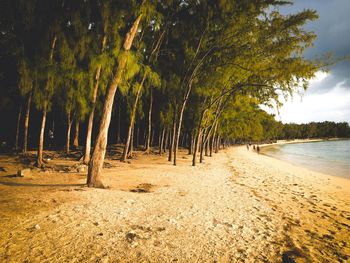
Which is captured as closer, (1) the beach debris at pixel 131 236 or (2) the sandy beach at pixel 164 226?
(2) the sandy beach at pixel 164 226

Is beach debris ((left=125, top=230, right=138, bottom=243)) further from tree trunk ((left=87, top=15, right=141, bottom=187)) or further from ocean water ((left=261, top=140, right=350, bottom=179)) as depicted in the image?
ocean water ((left=261, top=140, right=350, bottom=179))

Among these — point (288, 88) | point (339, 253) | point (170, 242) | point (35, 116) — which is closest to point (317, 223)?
point (339, 253)

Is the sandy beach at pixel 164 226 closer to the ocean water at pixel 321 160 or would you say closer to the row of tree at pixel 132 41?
the row of tree at pixel 132 41

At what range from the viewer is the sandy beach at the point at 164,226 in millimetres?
4098

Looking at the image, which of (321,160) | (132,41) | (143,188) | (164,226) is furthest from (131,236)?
(321,160)

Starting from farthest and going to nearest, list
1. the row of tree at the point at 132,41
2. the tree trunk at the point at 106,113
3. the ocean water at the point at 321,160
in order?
the ocean water at the point at 321,160
the row of tree at the point at 132,41
the tree trunk at the point at 106,113

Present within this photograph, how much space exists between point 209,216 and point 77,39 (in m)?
12.4

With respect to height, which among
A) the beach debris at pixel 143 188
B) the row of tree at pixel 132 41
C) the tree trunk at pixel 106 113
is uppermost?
the row of tree at pixel 132 41

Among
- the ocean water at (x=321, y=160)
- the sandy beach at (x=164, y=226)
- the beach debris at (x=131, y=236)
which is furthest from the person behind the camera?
the ocean water at (x=321, y=160)

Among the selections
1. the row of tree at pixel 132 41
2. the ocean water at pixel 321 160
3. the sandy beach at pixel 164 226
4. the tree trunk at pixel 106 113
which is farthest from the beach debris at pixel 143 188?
the ocean water at pixel 321 160

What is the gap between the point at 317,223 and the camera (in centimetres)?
623

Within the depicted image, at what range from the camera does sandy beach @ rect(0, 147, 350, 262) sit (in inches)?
161

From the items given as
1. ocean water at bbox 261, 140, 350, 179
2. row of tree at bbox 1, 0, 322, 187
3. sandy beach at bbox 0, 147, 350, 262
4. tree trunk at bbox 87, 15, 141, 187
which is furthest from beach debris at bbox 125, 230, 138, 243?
ocean water at bbox 261, 140, 350, 179

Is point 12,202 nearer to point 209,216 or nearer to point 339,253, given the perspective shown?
point 209,216
